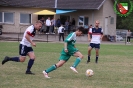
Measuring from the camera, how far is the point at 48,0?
47.3 m

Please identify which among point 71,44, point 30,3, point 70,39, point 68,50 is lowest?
point 68,50

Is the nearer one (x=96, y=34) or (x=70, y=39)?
(x=70, y=39)

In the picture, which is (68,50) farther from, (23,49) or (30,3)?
(30,3)

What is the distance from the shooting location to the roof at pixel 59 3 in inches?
1773

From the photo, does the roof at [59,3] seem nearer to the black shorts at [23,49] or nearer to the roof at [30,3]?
the roof at [30,3]

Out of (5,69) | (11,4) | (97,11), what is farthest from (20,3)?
(5,69)

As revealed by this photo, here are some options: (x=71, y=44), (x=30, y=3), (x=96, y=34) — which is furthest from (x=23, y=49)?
(x=30, y=3)

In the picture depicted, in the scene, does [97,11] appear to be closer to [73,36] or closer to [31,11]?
[31,11]

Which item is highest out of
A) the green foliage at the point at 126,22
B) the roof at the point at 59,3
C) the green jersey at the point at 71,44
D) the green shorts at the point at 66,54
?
the roof at the point at 59,3

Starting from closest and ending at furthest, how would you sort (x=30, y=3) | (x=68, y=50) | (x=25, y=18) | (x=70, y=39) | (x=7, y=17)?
1. (x=70, y=39)
2. (x=68, y=50)
3. (x=7, y=17)
4. (x=25, y=18)
5. (x=30, y=3)

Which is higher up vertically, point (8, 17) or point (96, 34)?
point (8, 17)

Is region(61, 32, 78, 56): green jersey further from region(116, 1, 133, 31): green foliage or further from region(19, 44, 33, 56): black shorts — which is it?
region(116, 1, 133, 31): green foliage

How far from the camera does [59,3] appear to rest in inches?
1831

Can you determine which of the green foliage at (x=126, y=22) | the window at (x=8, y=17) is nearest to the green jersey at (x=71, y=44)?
the window at (x=8, y=17)
